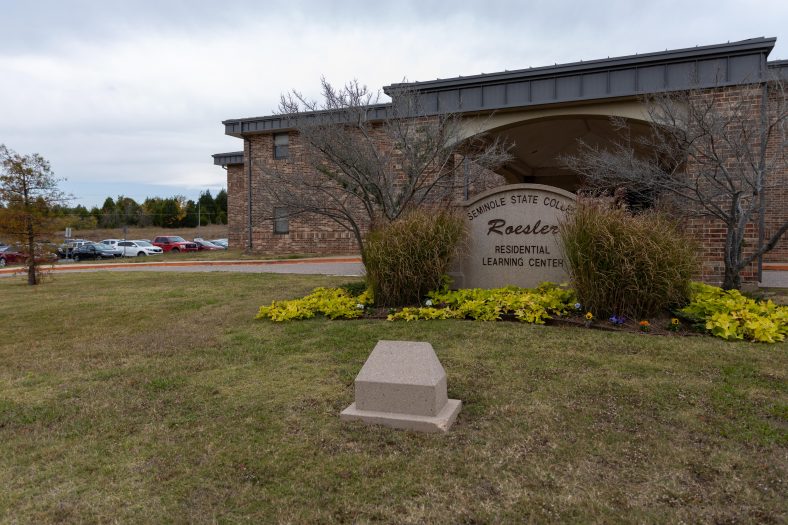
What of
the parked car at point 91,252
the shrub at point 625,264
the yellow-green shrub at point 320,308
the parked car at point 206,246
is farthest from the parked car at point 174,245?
the shrub at point 625,264

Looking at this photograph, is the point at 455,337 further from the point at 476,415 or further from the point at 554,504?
the point at 554,504

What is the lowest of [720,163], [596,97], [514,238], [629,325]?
[629,325]

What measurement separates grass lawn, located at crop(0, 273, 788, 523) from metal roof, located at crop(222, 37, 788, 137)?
617 centimetres

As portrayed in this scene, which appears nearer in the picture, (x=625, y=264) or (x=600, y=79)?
(x=625, y=264)

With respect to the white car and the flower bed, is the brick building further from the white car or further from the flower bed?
the white car

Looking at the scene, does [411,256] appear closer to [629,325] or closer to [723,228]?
[629,325]

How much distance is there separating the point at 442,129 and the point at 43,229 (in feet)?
34.5

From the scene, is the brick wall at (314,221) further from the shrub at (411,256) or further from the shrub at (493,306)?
the shrub at (493,306)

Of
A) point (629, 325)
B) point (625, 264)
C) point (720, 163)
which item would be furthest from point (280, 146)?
point (629, 325)

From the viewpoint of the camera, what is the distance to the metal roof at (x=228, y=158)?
3006 cm

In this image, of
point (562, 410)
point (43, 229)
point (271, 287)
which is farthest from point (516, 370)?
point (43, 229)

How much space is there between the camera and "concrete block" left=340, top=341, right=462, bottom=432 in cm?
401

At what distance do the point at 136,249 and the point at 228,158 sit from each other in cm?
1259

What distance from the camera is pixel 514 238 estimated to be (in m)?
8.71
